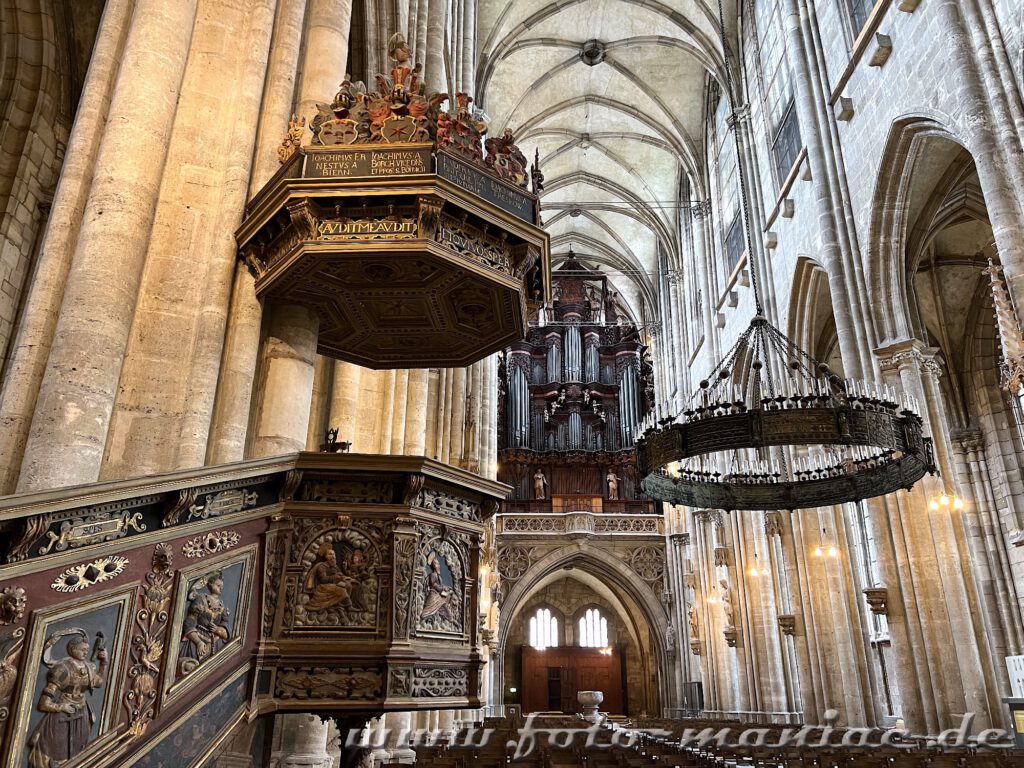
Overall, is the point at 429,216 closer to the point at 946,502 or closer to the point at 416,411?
the point at 416,411

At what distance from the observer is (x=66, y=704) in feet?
8.05

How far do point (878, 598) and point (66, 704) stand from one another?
10.4 m

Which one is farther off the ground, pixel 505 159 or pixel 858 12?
pixel 858 12

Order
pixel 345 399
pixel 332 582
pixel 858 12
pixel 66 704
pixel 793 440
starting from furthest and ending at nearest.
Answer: pixel 858 12 < pixel 793 440 < pixel 345 399 < pixel 332 582 < pixel 66 704

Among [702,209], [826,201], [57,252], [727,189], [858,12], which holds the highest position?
[702,209]

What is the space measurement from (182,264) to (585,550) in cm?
2111

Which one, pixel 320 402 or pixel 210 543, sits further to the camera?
pixel 320 402

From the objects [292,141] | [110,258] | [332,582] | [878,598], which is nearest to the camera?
[332,582]

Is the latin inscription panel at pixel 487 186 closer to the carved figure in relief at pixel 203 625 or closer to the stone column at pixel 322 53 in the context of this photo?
the stone column at pixel 322 53

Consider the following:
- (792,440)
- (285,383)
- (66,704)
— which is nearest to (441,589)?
(66,704)

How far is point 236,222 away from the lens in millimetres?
5191

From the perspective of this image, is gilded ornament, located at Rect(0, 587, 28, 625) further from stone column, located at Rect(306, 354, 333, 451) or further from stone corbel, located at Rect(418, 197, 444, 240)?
stone column, located at Rect(306, 354, 333, 451)

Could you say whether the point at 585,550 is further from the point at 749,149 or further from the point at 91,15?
the point at 91,15

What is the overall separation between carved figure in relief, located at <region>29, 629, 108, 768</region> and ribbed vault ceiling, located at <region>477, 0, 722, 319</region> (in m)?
19.7
